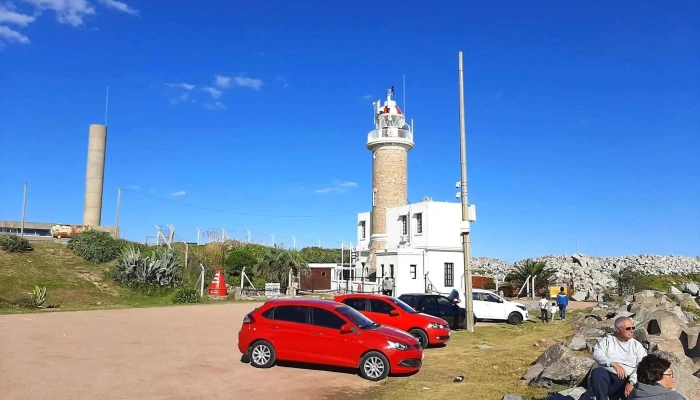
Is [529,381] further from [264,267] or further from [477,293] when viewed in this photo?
[264,267]

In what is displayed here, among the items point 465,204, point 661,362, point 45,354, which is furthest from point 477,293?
point 661,362

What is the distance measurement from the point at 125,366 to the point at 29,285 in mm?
21476

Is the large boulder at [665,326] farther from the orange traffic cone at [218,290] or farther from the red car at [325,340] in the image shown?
the orange traffic cone at [218,290]

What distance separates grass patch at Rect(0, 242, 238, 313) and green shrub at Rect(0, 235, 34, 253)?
555 millimetres

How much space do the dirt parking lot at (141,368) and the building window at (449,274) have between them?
1983cm

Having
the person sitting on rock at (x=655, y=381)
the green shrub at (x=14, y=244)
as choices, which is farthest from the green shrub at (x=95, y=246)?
the person sitting on rock at (x=655, y=381)

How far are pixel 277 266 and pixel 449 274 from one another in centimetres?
1227

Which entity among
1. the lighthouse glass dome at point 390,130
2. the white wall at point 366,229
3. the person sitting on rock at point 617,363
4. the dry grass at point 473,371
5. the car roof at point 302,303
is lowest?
the dry grass at point 473,371

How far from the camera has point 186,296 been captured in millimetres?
29844

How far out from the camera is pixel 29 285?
29047mm

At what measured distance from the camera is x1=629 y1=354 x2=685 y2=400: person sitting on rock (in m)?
4.97

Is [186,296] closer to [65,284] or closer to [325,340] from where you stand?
[65,284]

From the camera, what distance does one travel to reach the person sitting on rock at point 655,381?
16.3 feet

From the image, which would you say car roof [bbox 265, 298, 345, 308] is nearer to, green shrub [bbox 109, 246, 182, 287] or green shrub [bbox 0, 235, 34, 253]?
green shrub [bbox 109, 246, 182, 287]
